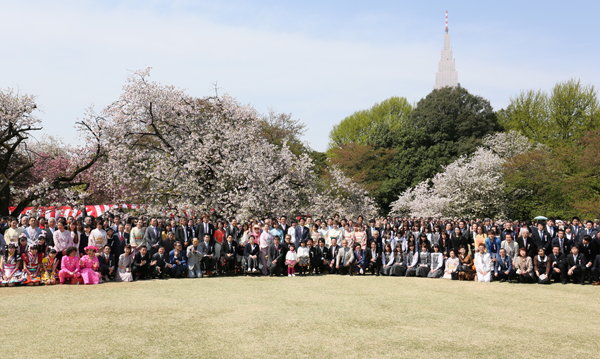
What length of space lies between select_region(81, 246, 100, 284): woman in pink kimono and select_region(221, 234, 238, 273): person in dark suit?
10.7 ft

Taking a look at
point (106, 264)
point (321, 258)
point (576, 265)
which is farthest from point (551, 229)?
point (106, 264)

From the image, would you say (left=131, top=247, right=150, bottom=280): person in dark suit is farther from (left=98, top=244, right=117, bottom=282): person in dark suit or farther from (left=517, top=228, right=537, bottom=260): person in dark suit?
(left=517, top=228, right=537, bottom=260): person in dark suit

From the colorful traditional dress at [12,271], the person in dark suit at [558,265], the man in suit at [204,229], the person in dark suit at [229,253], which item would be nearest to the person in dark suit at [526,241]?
the person in dark suit at [558,265]

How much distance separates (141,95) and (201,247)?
26.7ft

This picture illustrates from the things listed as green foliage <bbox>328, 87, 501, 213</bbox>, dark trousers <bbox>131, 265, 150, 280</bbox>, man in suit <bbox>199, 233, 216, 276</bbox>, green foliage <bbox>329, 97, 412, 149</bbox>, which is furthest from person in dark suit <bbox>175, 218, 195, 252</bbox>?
green foliage <bbox>329, 97, 412, 149</bbox>

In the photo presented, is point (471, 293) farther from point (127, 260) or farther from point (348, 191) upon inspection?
point (348, 191)

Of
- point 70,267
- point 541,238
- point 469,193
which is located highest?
point 469,193

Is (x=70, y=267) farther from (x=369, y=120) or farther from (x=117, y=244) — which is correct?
(x=369, y=120)


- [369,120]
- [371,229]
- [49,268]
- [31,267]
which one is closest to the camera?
[31,267]

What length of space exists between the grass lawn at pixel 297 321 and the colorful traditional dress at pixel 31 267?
0.80 meters

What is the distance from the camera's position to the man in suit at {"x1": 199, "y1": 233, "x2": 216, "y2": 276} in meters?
12.2

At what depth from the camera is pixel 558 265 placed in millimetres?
11094

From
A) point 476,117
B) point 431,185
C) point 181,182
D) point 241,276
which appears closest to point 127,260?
point 241,276

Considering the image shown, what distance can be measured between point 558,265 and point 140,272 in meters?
10.5
